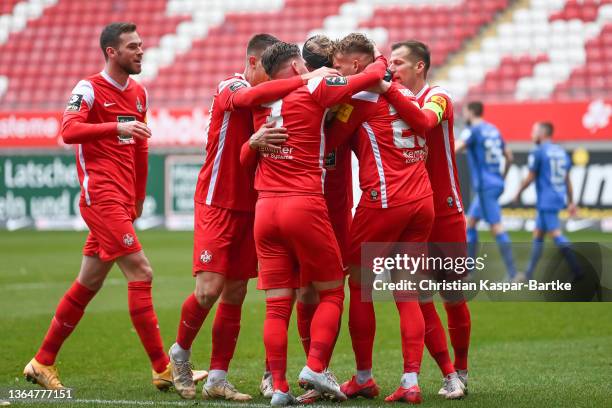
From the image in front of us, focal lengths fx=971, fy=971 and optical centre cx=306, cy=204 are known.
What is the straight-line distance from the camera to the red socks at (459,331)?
5910mm

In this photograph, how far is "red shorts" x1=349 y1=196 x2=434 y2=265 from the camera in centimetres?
546

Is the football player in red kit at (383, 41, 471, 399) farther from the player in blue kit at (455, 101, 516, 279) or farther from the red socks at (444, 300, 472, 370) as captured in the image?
the player in blue kit at (455, 101, 516, 279)

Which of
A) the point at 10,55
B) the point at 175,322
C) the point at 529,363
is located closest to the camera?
the point at 529,363

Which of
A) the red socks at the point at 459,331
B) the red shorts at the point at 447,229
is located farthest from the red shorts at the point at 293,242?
the red socks at the point at 459,331

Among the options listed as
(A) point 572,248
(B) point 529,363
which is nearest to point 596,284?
(B) point 529,363

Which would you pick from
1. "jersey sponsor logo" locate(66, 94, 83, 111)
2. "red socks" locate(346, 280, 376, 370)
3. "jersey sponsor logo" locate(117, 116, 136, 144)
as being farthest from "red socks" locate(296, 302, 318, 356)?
"jersey sponsor logo" locate(66, 94, 83, 111)

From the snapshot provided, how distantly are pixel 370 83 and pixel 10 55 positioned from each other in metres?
23.3

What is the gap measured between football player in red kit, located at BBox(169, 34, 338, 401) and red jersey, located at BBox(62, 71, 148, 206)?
2.25ft

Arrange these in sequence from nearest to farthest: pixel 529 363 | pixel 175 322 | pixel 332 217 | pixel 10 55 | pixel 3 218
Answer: pixel 332 217
pixel 529 363
pixel 175 322
pixel 3 218
pixel 10 55

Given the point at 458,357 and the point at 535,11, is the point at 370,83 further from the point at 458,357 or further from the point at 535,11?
the point at 535,11

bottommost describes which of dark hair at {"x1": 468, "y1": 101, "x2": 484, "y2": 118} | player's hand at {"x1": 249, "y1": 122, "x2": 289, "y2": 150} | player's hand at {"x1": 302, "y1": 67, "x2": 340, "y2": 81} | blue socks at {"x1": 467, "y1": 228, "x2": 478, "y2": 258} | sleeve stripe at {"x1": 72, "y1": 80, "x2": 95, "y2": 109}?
blue socks at {"x1": 467, "y1": 228, "x2": 478, "y2": 258}

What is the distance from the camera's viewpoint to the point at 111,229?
6.11 m

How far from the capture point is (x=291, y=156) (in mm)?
5289

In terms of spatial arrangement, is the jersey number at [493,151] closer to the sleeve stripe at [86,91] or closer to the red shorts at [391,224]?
the red shorts at [391,224]
